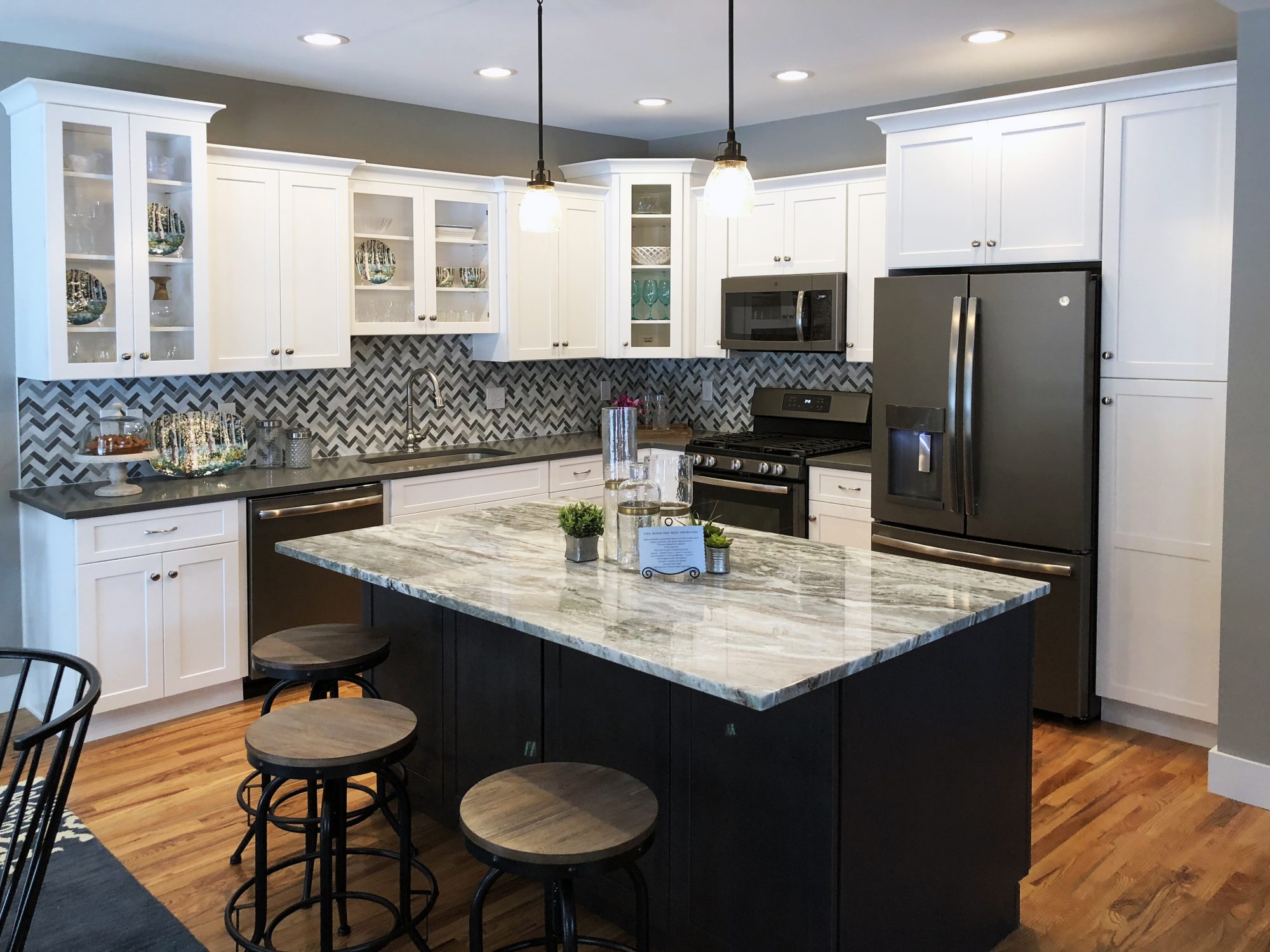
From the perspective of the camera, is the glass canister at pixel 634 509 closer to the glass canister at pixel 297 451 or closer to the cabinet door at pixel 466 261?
the glass canister at pixel 297 451

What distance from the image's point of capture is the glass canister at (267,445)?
15.9ft

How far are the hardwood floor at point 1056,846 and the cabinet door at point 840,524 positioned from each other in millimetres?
1116

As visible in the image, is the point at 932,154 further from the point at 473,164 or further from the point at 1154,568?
the point at 473,164

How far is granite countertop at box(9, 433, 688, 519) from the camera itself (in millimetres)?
3967

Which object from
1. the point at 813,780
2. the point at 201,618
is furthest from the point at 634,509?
the point at 201,618

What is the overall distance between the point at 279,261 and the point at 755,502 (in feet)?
7.82

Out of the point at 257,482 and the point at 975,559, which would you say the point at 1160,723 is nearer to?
the point at 975,559

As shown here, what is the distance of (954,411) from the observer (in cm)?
419

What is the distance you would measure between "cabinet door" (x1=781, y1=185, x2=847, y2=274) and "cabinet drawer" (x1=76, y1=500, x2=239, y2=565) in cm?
285

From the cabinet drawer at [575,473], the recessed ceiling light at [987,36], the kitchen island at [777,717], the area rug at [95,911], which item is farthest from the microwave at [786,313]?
the area rug at [95,911]

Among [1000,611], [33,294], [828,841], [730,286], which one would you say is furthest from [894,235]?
[33,294]

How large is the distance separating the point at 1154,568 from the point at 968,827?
6.09 feet

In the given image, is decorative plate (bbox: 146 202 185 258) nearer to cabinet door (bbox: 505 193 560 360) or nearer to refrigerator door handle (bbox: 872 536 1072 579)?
cabinet door (bbox: 505 193 560 360)

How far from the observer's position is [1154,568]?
3.95 m
